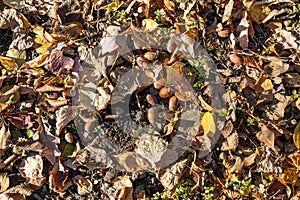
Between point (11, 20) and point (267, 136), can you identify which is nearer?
point (267, 136)

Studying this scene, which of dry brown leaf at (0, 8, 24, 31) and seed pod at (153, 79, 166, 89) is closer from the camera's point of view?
seed pod at (153, 79, 166, 89)

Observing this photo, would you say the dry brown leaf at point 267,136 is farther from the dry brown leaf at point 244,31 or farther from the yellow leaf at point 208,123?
the dry brown leaf at point 244,31

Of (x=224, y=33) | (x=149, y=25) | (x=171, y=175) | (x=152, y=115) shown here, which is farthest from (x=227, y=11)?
(x=171, y=175)

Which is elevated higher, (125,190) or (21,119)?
(21,119)

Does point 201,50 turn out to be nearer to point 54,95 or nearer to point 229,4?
point 229,4

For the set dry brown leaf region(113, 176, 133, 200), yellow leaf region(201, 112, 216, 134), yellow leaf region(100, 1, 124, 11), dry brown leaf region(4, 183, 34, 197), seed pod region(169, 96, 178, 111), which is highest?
yellow leaf region(100, 1, 124, 11)

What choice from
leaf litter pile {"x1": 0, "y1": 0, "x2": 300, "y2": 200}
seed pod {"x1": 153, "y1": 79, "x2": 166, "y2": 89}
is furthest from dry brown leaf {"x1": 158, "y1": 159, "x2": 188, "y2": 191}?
seed pod {"x1": 153, "y1": 79, "x2": 166, "y2": 89}

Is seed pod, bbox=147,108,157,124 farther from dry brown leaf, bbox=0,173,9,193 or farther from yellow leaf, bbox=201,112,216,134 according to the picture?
dry brown leaf, bbox=0,173,9,193

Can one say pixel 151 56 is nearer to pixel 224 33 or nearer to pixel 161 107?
pixel 161 107
